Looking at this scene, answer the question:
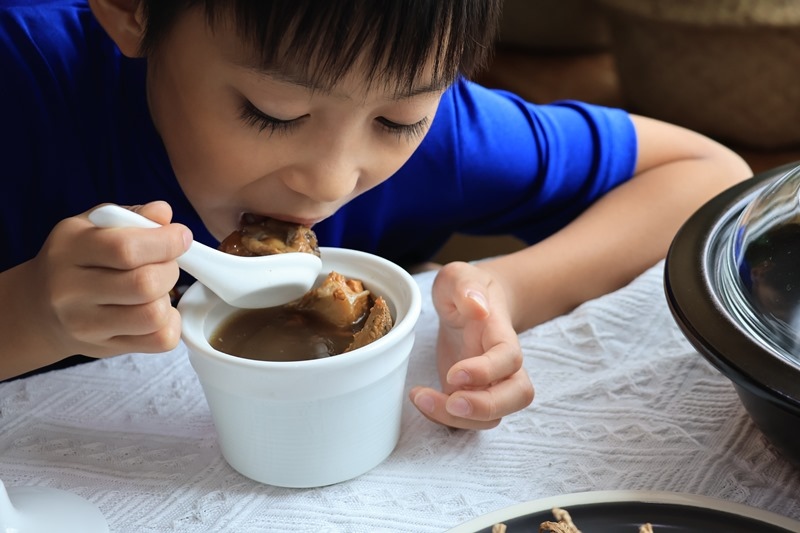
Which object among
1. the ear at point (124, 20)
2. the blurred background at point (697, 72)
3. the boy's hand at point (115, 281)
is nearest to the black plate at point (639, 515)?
the boy's hand at point (115, 281)

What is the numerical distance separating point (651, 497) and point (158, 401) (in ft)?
1.14

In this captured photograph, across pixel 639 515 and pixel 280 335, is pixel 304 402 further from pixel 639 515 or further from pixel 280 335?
pixel 639 515

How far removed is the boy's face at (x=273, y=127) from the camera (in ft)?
1.93

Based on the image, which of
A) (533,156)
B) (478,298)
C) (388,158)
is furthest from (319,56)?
(533,156)

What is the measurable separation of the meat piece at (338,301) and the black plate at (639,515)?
16 cm

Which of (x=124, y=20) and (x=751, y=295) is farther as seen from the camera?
(x=124, y=20)

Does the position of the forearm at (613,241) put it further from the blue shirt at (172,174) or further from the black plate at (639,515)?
the black plate at (639,515)

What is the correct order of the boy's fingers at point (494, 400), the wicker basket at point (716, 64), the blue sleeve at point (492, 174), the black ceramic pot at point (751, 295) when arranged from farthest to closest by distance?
1. the wicker basket at point (716, 64)
2. the blue sleeve at point (492, 174)
3. the boy's fingers at point (494, 400)
4. the black ceramic pot at point (751, 295)

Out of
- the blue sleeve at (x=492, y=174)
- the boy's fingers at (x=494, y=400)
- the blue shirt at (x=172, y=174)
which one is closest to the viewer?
the boy's fingers at (x=494, y=400)

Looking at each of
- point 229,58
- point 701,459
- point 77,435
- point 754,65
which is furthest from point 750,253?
point 754,65

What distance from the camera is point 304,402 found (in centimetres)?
55

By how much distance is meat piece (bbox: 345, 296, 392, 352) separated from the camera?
584 mm

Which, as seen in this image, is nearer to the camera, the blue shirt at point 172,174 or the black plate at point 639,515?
the black plate at point 639,515

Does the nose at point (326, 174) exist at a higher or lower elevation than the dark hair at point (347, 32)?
lower
